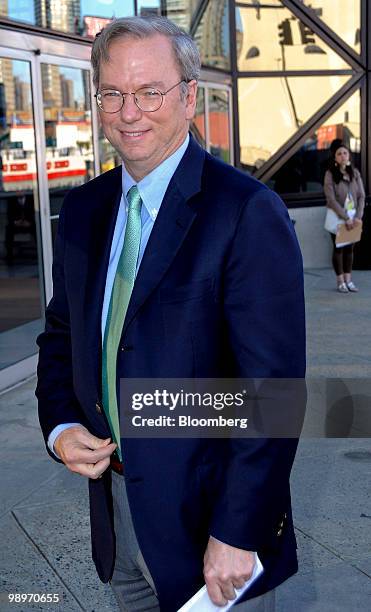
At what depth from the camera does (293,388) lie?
5.93 ft

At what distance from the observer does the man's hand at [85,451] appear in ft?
6.30

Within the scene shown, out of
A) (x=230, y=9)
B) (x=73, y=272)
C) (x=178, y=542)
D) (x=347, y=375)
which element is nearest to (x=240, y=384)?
(x=178, y=542)

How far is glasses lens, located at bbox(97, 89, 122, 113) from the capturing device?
187cm

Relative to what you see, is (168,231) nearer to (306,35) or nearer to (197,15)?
(197,15)

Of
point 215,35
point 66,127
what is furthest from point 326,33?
point 66,127

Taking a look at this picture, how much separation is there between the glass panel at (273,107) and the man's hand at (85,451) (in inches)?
481

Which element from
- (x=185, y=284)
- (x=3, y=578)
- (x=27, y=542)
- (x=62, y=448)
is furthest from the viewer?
(x=27, y=542)

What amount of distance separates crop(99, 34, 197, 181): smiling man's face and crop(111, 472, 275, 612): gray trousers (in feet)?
2.62

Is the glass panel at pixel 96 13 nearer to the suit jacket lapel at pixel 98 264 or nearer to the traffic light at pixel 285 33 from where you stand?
the traffic light at pixel 285 33

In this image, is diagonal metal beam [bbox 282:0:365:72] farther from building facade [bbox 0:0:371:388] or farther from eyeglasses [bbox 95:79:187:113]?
eyeglasses [bbox 95:79:187:113]

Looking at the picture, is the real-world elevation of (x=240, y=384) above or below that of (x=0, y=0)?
below

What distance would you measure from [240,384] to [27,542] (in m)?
2.51

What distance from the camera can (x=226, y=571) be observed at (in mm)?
1743

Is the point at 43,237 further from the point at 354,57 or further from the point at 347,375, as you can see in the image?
the point at 354,57
